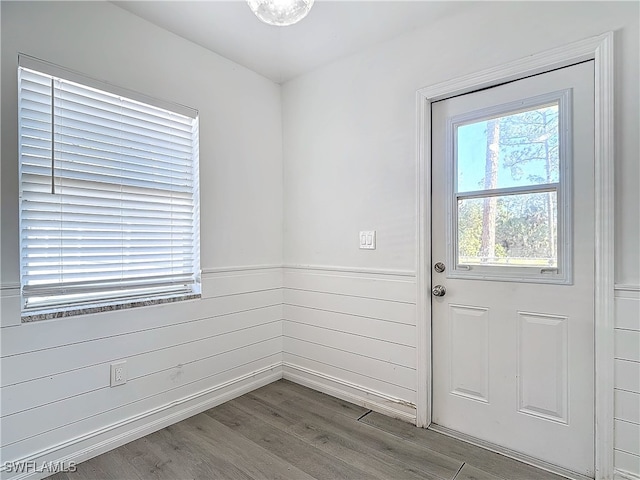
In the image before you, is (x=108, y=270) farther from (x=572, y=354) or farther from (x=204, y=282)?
(x=572, y=354)

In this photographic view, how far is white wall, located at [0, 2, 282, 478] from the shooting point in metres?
1.64

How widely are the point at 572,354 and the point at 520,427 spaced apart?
50cm

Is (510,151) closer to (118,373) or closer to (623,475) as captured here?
(623,475)

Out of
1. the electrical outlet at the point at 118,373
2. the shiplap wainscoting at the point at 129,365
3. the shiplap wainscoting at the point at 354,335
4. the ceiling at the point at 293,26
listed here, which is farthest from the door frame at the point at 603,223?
the electrical outlet at the point at 118,373

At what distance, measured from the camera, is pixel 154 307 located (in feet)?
6.95

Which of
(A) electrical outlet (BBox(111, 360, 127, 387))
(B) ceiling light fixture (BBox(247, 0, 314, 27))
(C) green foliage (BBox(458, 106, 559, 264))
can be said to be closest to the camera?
(B) ceiling light fixture (BBox(247, 0, 314, 27))

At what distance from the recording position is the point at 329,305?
2.64 meters

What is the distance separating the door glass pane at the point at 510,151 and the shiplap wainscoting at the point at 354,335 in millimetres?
732

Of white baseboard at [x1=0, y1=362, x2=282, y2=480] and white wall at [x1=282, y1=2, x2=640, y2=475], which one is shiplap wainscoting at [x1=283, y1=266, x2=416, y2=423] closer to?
white wall at [x1=282, y1=2, x2=640, y2=475]

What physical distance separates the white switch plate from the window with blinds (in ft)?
3.75

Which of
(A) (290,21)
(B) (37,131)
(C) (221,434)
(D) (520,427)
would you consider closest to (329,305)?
(C) (221,434)

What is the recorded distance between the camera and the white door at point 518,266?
5.59 ft
